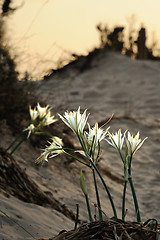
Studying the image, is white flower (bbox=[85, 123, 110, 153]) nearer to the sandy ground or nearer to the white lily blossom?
the white lily blossom

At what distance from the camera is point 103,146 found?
5.36 meters

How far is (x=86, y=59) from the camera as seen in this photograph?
11.0m

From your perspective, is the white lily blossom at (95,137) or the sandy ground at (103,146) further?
the sandy ground at (103,146)

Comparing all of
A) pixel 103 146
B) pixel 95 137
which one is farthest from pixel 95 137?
pixel 103 146

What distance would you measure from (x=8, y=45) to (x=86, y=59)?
6790 millimetres

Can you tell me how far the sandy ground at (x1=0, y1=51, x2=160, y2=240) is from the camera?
245 cm

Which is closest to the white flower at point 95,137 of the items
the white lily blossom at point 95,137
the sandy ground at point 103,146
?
the white lily blossom at point 95,137

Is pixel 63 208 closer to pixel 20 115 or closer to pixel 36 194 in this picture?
pixel 36 194

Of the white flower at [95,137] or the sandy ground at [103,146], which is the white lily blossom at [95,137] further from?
the sandy ground at [103,146]

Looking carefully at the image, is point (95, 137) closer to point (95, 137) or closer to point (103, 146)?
point (95, 137)

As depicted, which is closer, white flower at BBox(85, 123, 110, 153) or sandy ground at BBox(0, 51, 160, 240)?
white flower at BBox(85, 123, 110, 153)

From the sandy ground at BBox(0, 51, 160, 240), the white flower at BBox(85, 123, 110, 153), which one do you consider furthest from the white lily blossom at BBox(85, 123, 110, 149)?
the sandy ground at BBox(0, 51, 160, 240)

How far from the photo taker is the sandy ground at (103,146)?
2453 millimetres

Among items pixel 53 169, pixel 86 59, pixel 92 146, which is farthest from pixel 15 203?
pixel 86 59
